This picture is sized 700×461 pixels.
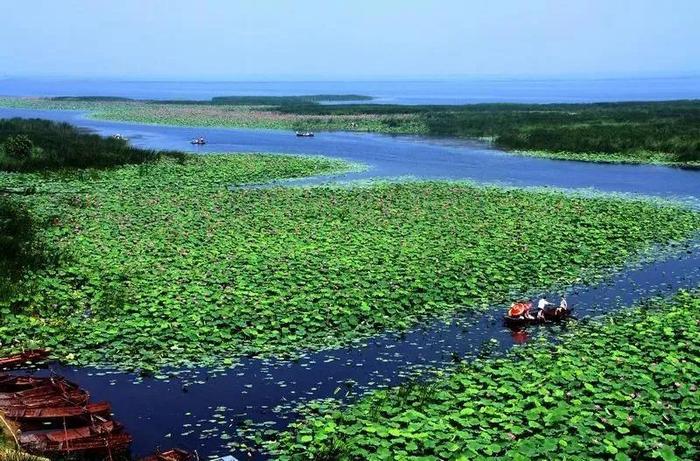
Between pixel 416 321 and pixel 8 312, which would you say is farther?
pixel 416 321

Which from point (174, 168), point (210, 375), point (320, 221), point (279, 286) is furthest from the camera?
point (174, 168)

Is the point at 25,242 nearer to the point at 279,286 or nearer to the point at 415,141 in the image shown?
the point at 279,286

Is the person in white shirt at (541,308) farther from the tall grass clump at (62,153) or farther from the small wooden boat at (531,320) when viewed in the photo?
the tall grass clump at (62,153)

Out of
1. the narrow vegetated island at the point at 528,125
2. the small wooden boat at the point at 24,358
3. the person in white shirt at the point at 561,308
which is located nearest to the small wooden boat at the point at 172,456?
the small wooden boat at the point at 24,358

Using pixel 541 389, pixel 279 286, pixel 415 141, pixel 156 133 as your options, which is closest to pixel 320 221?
pixel 279 286

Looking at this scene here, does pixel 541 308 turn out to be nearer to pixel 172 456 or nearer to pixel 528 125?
pixel 172 456

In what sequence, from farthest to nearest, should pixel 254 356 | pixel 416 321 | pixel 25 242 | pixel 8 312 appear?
pixel 25 242
pixel 416 321
pixel 8 312
pixel 254 356

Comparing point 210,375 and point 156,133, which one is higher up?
point 156,133
